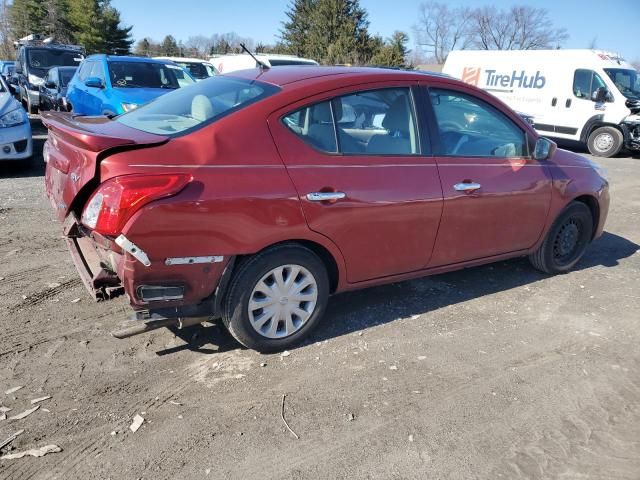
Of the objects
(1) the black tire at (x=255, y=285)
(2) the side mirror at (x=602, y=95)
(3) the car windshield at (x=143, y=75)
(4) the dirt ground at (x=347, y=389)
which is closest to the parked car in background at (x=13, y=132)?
(3) the car windshield at (x=143, y=75)

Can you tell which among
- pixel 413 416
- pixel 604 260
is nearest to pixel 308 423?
pixel 413 416

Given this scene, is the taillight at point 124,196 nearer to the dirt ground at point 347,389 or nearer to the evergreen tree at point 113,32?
the dirt ground at point 347,389

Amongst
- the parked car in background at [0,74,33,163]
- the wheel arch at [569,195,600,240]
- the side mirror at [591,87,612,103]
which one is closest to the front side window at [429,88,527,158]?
the wheel arch at [569,195,600,240]

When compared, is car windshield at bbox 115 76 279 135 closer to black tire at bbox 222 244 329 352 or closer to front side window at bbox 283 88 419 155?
front side window at bbox 283 88 419 155

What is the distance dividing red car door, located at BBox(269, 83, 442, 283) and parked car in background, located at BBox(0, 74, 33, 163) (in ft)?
20.7

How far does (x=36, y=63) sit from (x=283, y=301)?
17449mm

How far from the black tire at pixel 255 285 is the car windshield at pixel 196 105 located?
89 cm

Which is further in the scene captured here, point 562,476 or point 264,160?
point 264,160

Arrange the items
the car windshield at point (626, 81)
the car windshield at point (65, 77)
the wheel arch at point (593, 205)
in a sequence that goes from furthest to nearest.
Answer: the car windshield at point (65, 77) → the car windshield at point (626, 81) → the wheel arch at point (593, 205)

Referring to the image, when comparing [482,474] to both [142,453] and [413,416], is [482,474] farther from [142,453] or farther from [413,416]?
[142,453]

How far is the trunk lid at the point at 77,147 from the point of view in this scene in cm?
286

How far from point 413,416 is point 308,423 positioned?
584 mm

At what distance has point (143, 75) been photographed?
987cm

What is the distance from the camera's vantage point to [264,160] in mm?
3113
